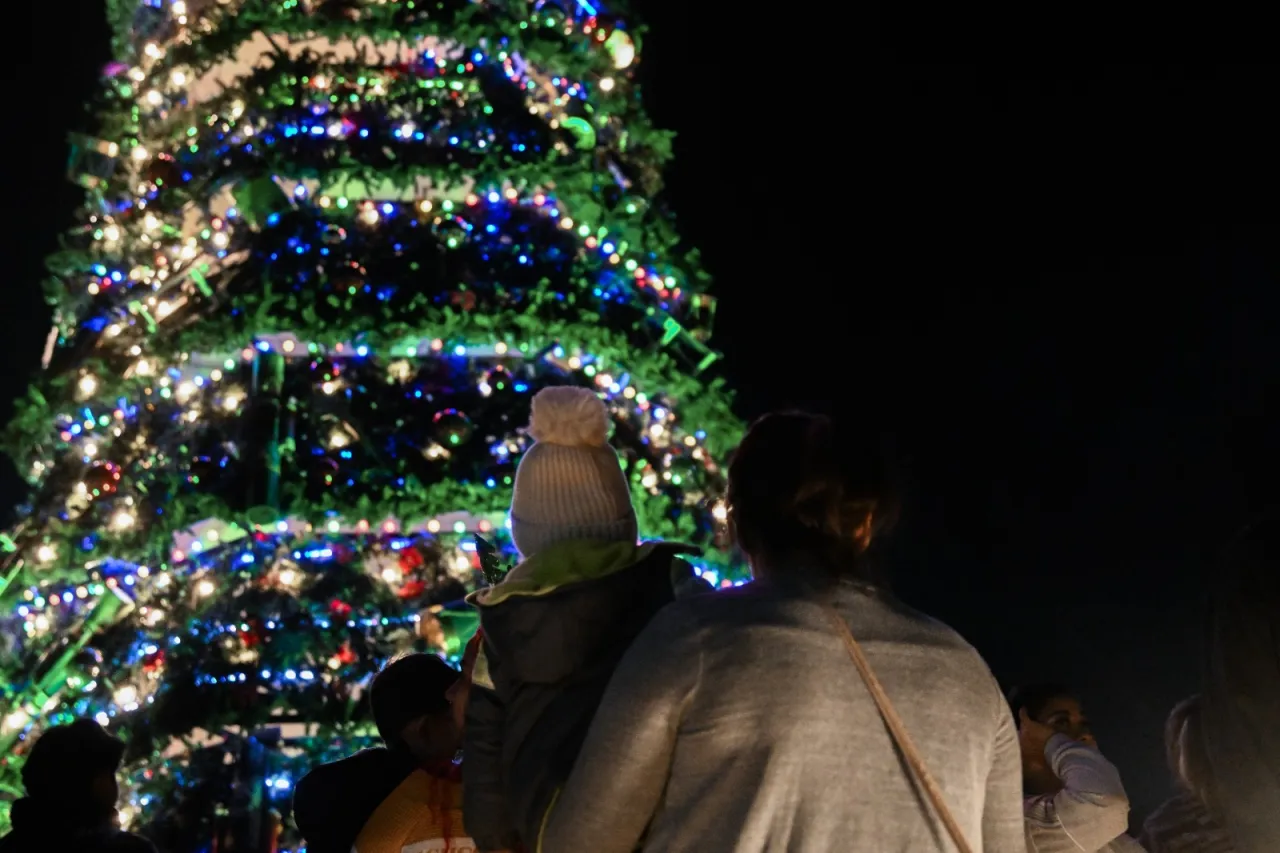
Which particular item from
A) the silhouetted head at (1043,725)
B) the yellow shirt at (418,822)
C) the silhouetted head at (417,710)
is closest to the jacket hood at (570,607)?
the yellow shirt at (418,822)

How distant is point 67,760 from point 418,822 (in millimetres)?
1047

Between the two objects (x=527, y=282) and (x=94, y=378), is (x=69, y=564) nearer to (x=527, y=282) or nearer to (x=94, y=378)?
(x=94, y=378)

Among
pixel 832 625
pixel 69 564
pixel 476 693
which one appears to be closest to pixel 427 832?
pixel 476 693

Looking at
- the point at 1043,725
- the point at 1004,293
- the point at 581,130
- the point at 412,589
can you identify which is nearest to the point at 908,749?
the point at 1043,725

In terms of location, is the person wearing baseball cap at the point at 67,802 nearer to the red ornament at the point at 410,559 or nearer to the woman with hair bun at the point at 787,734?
the woman with hair bun at the point at 787,734

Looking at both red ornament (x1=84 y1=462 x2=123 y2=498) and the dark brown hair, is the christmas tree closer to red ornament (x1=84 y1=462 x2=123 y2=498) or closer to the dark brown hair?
red ornament (x1=84 y1=462 x2=123 y2=498)

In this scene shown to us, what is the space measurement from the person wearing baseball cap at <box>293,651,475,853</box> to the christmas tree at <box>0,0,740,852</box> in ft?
6.71

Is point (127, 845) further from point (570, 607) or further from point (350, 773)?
point (570, 607)

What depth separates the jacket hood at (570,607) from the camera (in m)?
2.06

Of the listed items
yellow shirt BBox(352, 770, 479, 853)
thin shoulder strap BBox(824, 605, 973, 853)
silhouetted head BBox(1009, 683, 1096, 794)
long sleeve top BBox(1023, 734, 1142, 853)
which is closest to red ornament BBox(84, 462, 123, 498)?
yellow shirt BBox(352, 770, 479, 853)

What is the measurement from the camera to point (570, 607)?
2.08 m

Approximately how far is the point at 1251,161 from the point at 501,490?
6298 mm

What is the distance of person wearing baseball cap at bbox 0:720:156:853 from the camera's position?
3.14 m

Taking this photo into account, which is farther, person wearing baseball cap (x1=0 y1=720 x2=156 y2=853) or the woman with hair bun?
person wearing baseball cap (x1=0 y1=720 x2=156 y2=853)
